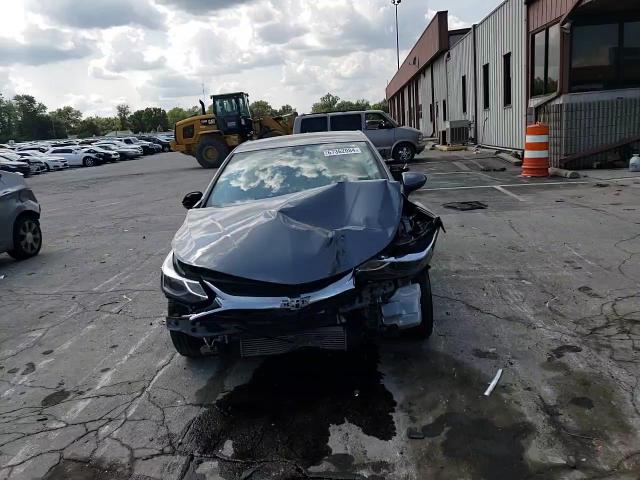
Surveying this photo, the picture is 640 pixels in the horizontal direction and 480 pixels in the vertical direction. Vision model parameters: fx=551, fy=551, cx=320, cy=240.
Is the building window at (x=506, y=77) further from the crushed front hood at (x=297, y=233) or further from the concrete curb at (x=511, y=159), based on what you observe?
the crushed front hood at (x=297, y=233)

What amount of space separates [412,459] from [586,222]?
634 centimetres

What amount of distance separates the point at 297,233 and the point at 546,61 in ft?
45.5

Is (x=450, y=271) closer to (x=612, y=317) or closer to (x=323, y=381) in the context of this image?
(x=612, y=317)

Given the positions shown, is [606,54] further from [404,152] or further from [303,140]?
[303,140]

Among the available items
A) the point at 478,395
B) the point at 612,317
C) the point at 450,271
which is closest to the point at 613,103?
the point at 450,271

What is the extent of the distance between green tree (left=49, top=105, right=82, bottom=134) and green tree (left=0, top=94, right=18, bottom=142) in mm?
13465

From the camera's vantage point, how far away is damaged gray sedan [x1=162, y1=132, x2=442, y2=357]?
338cm

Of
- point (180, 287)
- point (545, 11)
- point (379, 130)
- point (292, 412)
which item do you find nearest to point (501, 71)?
point (545, 11)

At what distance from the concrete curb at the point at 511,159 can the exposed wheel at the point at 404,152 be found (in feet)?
9.85

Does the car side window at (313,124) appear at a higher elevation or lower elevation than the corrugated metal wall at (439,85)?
lower

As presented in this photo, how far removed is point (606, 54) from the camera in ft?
45.1

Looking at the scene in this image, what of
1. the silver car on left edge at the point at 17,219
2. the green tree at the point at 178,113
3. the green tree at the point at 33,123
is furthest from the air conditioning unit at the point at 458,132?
the green tree at the point at 178,113

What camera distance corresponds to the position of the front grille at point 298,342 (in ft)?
11.4

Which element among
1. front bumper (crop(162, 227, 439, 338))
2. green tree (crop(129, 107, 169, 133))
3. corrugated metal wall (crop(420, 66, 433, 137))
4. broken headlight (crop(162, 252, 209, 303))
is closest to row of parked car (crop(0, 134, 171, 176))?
corrugated metal wall (crop(420, 66, 433, 137))
